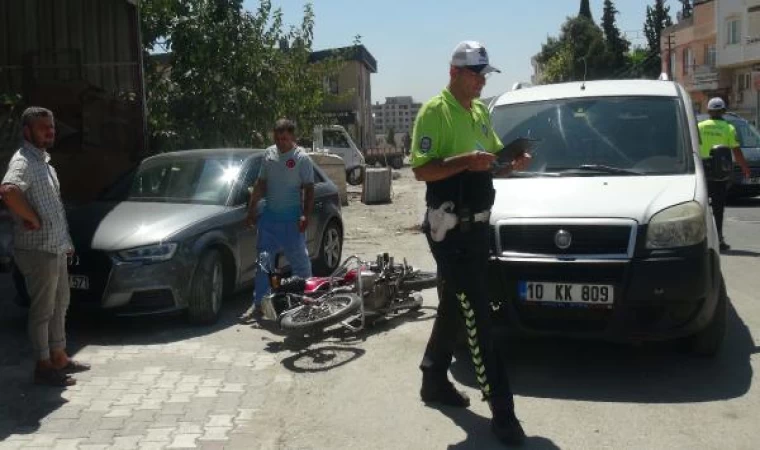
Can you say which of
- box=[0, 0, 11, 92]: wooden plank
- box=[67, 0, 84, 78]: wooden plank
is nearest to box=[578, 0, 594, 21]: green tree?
box=[67, 0, 84, 78]: wooden plank

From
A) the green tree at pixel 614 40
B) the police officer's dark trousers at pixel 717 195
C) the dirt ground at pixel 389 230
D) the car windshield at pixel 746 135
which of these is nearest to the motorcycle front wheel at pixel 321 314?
the dirt ground at pixel 389 230

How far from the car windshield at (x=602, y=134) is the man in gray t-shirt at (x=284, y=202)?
1765mm

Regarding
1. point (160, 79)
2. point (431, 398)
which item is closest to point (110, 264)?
point (431, 398)

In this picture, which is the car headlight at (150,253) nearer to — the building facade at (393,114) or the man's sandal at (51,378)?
the man's sandal at (51,378)

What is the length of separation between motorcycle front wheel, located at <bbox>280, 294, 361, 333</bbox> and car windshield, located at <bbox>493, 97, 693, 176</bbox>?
1.70 meters

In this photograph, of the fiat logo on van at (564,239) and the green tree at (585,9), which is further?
the green tree at (585,9)

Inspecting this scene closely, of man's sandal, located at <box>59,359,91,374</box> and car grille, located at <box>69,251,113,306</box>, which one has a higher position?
car grille, located at <box>69,251,113,306</box>

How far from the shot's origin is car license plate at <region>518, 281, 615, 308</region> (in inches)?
199

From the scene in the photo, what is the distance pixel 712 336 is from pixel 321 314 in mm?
2755

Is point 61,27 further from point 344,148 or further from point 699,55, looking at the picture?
point 699,55

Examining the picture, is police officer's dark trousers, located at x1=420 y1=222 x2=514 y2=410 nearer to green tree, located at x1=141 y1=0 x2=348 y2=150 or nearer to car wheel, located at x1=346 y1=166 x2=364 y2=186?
green tree, located at x1=141 y1=0 x2=348 y2=150

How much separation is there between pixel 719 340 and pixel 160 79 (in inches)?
425

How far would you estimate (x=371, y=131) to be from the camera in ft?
197

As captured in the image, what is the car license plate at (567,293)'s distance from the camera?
5.05m
